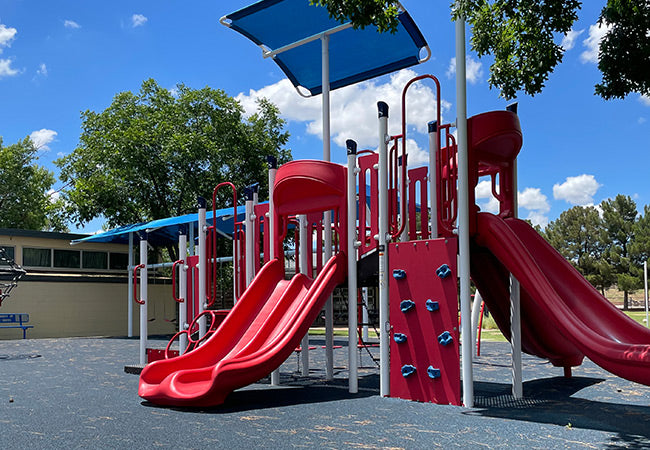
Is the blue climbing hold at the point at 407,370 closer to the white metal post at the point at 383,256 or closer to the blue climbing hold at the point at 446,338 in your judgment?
the white metal post at the point at 383,256

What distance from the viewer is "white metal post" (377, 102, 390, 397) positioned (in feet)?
26.3

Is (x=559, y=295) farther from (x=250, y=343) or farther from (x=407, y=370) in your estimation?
(x=250, y=343)

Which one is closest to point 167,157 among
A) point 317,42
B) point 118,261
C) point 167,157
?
point 167,157

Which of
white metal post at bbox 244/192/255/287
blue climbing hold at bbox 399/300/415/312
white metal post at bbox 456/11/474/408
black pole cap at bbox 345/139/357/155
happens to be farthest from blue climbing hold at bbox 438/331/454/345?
white metal post at bbox 244/192/255/287

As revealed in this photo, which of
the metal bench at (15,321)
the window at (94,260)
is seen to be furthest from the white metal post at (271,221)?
the window at (94,260)

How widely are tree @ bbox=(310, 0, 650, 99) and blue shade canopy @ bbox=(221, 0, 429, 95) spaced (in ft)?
7.52

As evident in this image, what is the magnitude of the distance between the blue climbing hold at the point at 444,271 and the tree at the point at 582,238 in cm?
4462

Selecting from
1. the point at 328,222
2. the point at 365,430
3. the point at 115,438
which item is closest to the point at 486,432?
the point at 365,430

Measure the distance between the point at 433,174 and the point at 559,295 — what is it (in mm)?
2019

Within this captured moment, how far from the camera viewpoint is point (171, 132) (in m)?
26.6

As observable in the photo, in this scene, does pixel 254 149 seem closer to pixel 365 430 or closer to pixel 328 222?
pixel 328 222

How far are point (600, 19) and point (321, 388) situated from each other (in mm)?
6142

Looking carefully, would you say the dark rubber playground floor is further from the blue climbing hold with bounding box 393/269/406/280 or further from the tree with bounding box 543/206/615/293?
the tree with bounding box 543/206/615/293

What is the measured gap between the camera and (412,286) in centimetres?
779
